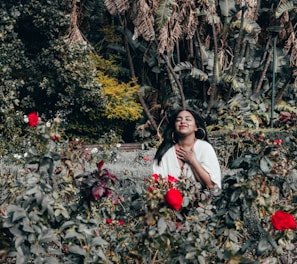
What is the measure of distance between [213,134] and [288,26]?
5466mm

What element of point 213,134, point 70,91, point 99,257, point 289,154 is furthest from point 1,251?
point 70,91

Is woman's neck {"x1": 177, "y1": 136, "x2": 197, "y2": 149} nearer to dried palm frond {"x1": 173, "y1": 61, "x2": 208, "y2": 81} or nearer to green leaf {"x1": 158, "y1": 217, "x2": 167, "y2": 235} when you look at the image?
green leaf {"x1": 158, "y1": 217, "x2": 167, "y2": 235}

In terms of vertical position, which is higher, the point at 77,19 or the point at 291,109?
the point at 77,19

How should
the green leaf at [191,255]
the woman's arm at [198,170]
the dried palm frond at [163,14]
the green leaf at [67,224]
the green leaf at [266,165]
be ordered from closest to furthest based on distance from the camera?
the green leaf at [191,255] < the green leaf at [67,224] < the green leaf at [266,165] < the woman's arm at [198,170] < the dried palm frond at [163,14]

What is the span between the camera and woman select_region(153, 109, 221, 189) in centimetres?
441

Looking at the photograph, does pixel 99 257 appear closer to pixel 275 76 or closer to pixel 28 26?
pixel 28 26

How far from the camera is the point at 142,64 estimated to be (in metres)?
15.6

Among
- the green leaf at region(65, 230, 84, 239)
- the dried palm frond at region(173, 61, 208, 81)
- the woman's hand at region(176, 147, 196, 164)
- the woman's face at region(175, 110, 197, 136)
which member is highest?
the woman's face at region(175, 110, 197, 136)

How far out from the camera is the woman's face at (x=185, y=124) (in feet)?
15.0

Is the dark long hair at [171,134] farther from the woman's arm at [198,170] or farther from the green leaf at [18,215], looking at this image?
the green leaf at [18,215]

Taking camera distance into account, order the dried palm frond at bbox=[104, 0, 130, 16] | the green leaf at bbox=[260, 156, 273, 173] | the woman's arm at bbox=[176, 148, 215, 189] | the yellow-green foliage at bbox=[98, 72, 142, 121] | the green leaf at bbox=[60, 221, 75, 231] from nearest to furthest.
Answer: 1. the green leaf at bbox=[60, 221, 75, 231]
2. the green leaf at bbox=[260, 156, 273, 173]
3. the woman's arm at bbox=[176, 148, 215, 189]
4. the dried palm frond at bbox=[104, 0, 130, 16]
5. the yellow-green foliage at bbox=[98, 72, 142, 121]

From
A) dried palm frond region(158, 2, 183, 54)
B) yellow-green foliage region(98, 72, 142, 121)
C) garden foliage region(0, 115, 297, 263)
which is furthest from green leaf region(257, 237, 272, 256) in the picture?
yellow-green foliage region(98, 72, 142, 121)

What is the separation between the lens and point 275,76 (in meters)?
16.4

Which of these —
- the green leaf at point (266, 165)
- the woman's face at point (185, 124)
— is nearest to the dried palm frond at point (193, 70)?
the woman's face at point (185, 124)
